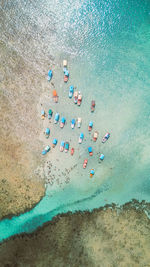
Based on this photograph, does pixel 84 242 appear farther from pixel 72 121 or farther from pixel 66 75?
pixel 66 75

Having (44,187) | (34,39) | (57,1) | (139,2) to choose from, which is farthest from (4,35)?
(44,187)

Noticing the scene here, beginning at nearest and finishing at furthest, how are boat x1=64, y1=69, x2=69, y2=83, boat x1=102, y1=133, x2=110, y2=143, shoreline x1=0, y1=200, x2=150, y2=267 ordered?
shoreline x1=0, y1=200, x2=150, y2=267
boat x1=64, y1=69, x2=69, y2=83
boat x1=102, y1=133, x2=110, y2=143

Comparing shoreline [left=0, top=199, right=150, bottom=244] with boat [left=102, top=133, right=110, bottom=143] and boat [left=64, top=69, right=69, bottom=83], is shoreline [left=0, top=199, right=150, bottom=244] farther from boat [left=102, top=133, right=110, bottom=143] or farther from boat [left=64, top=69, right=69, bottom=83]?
boat [left=64, top=69, right=69, bottom=83]

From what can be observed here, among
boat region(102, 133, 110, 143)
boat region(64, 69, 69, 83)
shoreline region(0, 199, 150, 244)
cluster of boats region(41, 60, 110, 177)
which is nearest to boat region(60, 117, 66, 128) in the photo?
cluster of boats region(41, 60, 110, 177)

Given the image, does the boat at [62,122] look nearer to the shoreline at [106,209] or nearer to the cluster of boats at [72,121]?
the cluster of boats at [72,121]

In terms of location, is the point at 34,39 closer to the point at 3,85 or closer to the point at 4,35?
the point at 4,35

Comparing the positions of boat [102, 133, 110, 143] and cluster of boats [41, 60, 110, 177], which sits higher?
cluster of boats [41, 60, 110, 177]

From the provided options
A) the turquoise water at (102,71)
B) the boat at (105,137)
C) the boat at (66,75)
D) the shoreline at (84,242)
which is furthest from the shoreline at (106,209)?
the boat at (66,75)

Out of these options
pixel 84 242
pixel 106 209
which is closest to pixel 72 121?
pixel 106 209

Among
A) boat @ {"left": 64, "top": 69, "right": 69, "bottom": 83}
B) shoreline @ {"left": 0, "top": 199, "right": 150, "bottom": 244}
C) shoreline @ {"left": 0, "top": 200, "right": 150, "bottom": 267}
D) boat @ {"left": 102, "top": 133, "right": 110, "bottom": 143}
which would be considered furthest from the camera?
boat @ {"left": 102, "top": 133, "right": 110, "bottom": 143}
